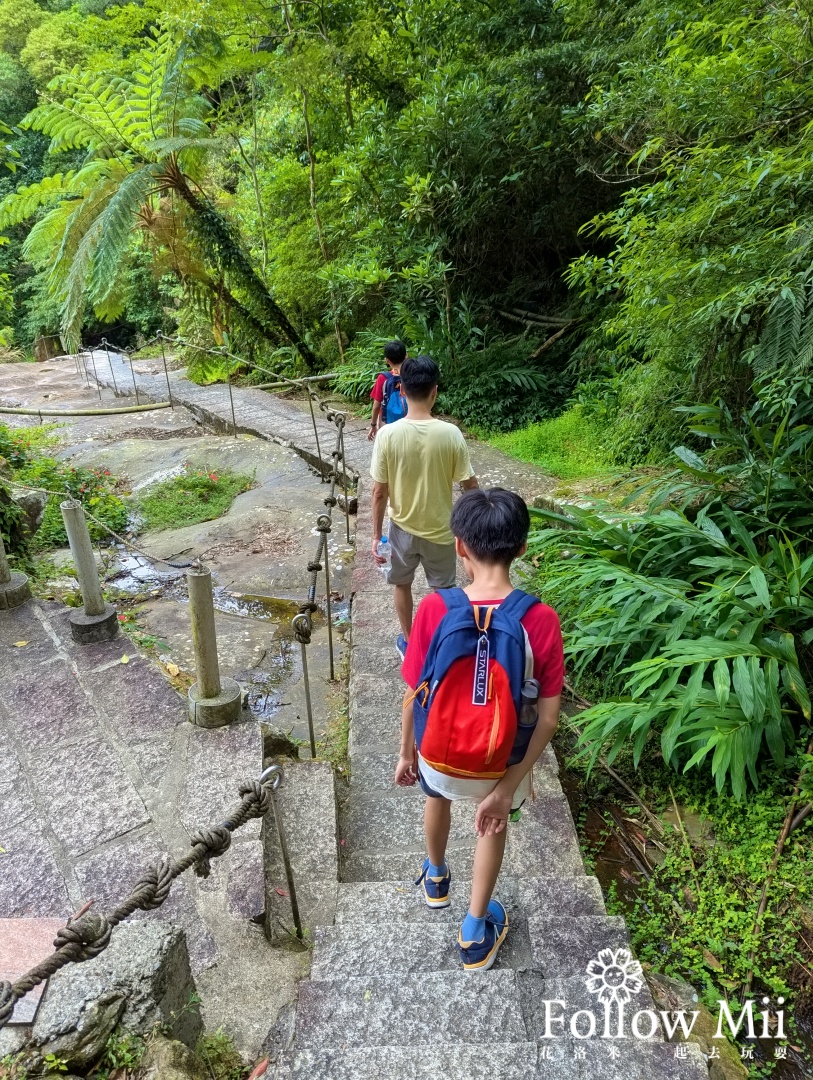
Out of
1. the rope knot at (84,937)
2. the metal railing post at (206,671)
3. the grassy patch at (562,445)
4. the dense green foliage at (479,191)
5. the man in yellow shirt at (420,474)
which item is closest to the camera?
the rope knot at (84,937)

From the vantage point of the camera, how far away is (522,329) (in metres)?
9.16

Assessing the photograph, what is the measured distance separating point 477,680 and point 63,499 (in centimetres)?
606

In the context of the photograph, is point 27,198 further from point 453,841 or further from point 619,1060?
point 619,1060

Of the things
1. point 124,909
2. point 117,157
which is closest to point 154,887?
point 124,909

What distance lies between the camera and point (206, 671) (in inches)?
130

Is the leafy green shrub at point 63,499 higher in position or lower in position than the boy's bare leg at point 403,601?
lower

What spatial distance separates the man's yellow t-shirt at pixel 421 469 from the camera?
285 centimetres

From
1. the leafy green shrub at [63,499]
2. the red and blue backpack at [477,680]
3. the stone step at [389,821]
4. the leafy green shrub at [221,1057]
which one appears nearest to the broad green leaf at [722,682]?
the stone step at [389,821]

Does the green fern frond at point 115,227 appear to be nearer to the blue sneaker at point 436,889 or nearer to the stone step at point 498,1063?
the blue sneaker at point 436,889

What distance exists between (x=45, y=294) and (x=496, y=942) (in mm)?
22881

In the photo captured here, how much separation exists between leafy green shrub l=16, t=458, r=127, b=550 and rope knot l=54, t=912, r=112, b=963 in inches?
217

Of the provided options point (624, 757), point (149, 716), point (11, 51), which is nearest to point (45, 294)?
point (11, 51)

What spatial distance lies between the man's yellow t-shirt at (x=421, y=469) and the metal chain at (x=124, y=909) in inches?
55.0

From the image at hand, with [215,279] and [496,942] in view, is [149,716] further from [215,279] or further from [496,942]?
[215,279]
